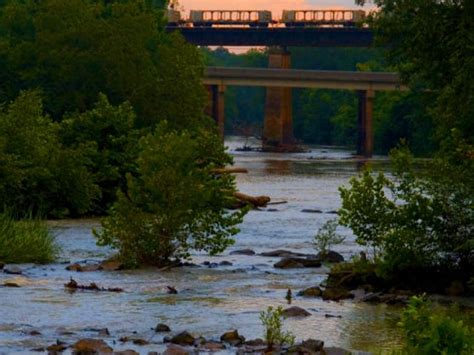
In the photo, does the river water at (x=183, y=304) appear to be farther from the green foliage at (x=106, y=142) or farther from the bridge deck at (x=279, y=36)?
the bridge deck at (x=279, y=36)

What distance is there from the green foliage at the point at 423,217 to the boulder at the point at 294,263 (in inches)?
199

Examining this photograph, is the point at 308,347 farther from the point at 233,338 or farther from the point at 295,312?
the point at 295,312

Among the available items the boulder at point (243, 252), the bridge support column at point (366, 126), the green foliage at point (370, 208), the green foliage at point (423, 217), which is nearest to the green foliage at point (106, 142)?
the boulder at point (243, 252)

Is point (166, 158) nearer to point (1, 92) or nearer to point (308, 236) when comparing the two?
point (308, 236)

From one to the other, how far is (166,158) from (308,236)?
954 cm

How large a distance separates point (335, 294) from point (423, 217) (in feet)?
7.92

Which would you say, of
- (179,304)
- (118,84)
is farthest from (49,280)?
(118,84)

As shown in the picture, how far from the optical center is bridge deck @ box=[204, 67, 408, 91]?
4734 inches

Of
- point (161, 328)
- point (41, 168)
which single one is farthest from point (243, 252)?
point (161, 328)

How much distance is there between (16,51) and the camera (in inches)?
3164

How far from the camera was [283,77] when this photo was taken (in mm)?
124812

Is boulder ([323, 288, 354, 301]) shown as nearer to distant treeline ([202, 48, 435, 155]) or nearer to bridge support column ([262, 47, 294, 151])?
distant treeline ([202, 48, 435, 155])

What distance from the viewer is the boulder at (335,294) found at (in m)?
30.5

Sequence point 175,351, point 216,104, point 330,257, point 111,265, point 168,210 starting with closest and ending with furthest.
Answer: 1. point 175,351
2. point 111,265
3. point 168,210
4. point 330,257
5. point 216,104
